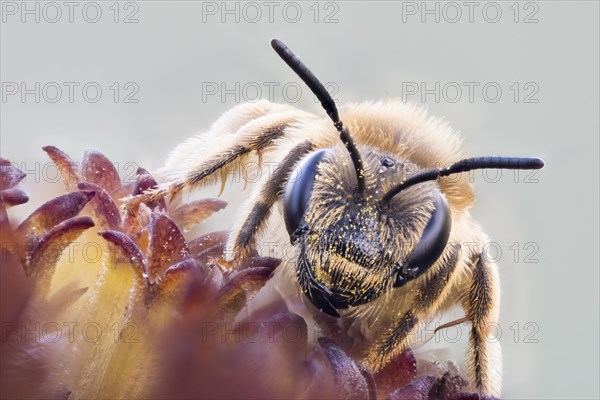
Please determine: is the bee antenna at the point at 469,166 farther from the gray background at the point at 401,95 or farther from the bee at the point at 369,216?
the gray background at the point at 401,95

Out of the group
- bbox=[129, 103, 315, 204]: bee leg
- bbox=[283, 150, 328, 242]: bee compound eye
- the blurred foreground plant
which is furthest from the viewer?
bbox=[129, 103, 315, 204]: bee leg

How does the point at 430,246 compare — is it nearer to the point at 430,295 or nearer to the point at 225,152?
the point at 430,295

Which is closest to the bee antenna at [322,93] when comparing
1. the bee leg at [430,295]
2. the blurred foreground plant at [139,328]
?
the bee leg at [430,295]

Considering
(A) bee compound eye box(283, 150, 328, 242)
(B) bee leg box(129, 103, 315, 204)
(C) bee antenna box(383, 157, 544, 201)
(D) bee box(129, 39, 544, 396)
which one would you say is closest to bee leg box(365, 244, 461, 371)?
(D) bee box(129, 39, 544, 396)

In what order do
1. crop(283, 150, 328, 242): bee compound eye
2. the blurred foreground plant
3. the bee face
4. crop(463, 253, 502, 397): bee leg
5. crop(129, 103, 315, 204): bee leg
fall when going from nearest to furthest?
the blurred foreground plant < the bee face < crop(283, 150, 328, 242): bee compound eye < crop(463, 253, 502, 397): bee leg < crop(129, 103, 315, 204): bee leg

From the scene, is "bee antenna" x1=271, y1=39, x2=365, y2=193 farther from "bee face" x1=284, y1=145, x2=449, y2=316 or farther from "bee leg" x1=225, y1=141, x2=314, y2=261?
"bee leg" x1=225, y1=141, x2=314, y2=261

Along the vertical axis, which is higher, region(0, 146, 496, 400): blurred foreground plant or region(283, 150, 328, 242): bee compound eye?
region(283, 150, 328, 242): bee compound eye
